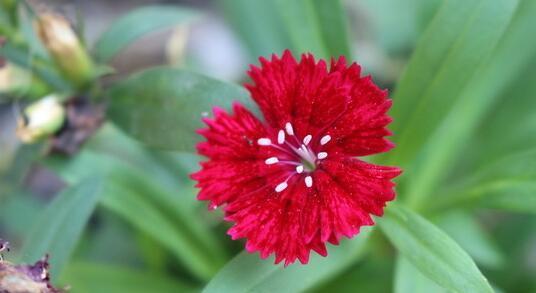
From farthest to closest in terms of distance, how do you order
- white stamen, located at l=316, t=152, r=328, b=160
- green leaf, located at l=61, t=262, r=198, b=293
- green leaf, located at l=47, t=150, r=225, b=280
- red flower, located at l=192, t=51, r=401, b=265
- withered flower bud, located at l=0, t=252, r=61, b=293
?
green leaf, located at l=61, t=262, r=198, b=293
green leaf, located at l=47, t=150, r=225, b=280
white stamen, located at l=316, t=152, r=328, b=160
red flower, located at l=192, t=51, r=401, b=265
withered flower bud, located at l=0, t=252, r=61, b=293

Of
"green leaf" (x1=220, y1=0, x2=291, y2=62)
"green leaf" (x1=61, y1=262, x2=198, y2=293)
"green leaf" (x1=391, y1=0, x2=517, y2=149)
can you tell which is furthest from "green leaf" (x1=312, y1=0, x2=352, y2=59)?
"green leaf" (x1=61, y1=262, x2=198, y2=293)

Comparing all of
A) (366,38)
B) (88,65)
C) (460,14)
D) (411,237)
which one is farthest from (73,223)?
(366,38)

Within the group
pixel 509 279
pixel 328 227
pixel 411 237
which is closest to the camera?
pixel 328 227

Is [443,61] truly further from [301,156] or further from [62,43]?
[62,43]

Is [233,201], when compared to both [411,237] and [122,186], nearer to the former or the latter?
[411,237]

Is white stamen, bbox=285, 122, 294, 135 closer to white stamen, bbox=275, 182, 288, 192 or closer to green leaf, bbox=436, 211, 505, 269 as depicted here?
white stamen, bbox=275, 182, 288, 192

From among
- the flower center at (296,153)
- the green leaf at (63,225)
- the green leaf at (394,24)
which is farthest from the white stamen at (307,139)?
the green leaf at (394,24)
